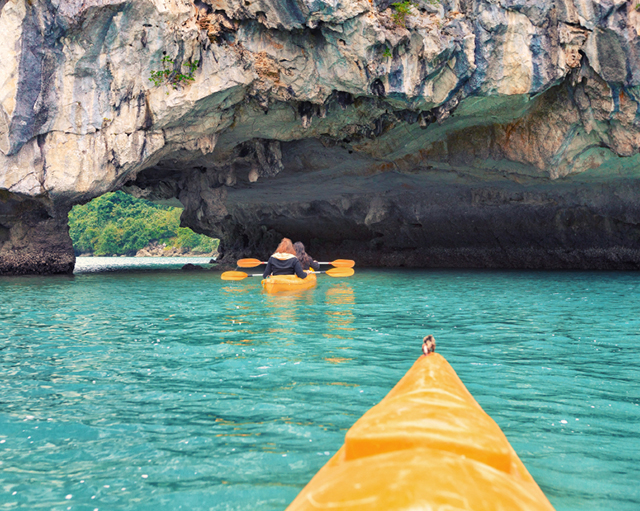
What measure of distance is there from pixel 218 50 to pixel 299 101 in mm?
2254

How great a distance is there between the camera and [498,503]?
1.24m

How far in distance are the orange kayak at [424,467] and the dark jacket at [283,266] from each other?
790 cm


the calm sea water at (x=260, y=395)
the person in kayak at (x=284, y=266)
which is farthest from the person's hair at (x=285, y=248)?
the calm sea water at (x=260, y=395)

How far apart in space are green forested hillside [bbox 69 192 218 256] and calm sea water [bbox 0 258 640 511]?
53.0 m

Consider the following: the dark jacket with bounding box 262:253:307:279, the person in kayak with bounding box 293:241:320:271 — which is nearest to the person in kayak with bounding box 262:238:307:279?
the dark jacket with bounding box 262:253:307:279

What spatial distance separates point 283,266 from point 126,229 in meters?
52.6

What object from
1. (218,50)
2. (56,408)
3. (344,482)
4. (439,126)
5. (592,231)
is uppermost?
(218,50)

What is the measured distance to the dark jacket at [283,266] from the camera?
984 centimetres

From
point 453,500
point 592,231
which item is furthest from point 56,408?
point 592,231

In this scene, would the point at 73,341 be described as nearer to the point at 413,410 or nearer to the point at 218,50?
the point at 413,410

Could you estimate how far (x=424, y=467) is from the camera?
1331mm

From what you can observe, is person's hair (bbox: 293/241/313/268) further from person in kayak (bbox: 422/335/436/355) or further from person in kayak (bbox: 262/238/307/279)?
person in kayak (bbox: 422/335/436/355)

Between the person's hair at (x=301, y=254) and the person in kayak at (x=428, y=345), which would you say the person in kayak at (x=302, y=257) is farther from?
the person in kayak at (x=428, y=345)

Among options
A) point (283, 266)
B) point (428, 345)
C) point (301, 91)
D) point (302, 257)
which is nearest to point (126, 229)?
point (301, 91)
